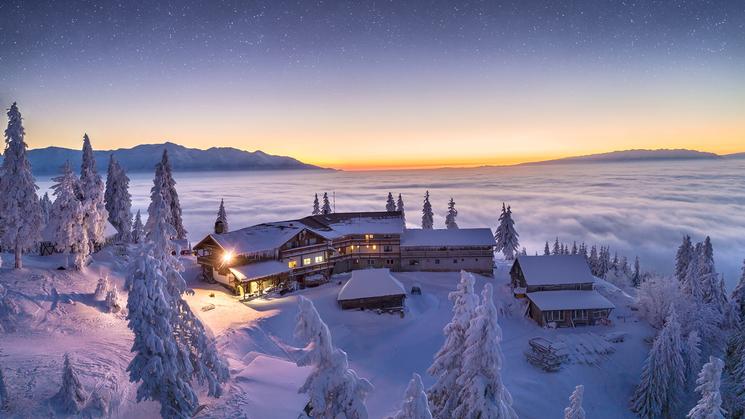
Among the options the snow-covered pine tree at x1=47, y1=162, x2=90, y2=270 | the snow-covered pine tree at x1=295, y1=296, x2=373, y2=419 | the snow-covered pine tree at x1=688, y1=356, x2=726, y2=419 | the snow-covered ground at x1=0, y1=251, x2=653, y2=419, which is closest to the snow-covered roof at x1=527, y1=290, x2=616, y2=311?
the snow-covered ground at x1=0, y1=251, x2=653, y2=419

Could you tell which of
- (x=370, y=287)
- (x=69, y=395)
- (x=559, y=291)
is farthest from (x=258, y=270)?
(x=559, y=291)

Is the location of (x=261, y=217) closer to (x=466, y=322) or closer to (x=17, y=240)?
(x=17, y=240)

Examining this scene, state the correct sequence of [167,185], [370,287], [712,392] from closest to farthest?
[712,392] → [370,287] → [167,185]

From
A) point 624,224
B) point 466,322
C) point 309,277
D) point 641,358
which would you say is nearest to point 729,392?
point 641,358

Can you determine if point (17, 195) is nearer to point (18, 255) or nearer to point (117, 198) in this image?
point (18, 255)

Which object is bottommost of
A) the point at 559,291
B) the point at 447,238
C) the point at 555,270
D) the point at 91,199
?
the point at 559,291

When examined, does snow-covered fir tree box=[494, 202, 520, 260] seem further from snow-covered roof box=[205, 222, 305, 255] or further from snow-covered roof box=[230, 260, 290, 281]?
snow-covered roof box=[230, 260, 290, 281]
